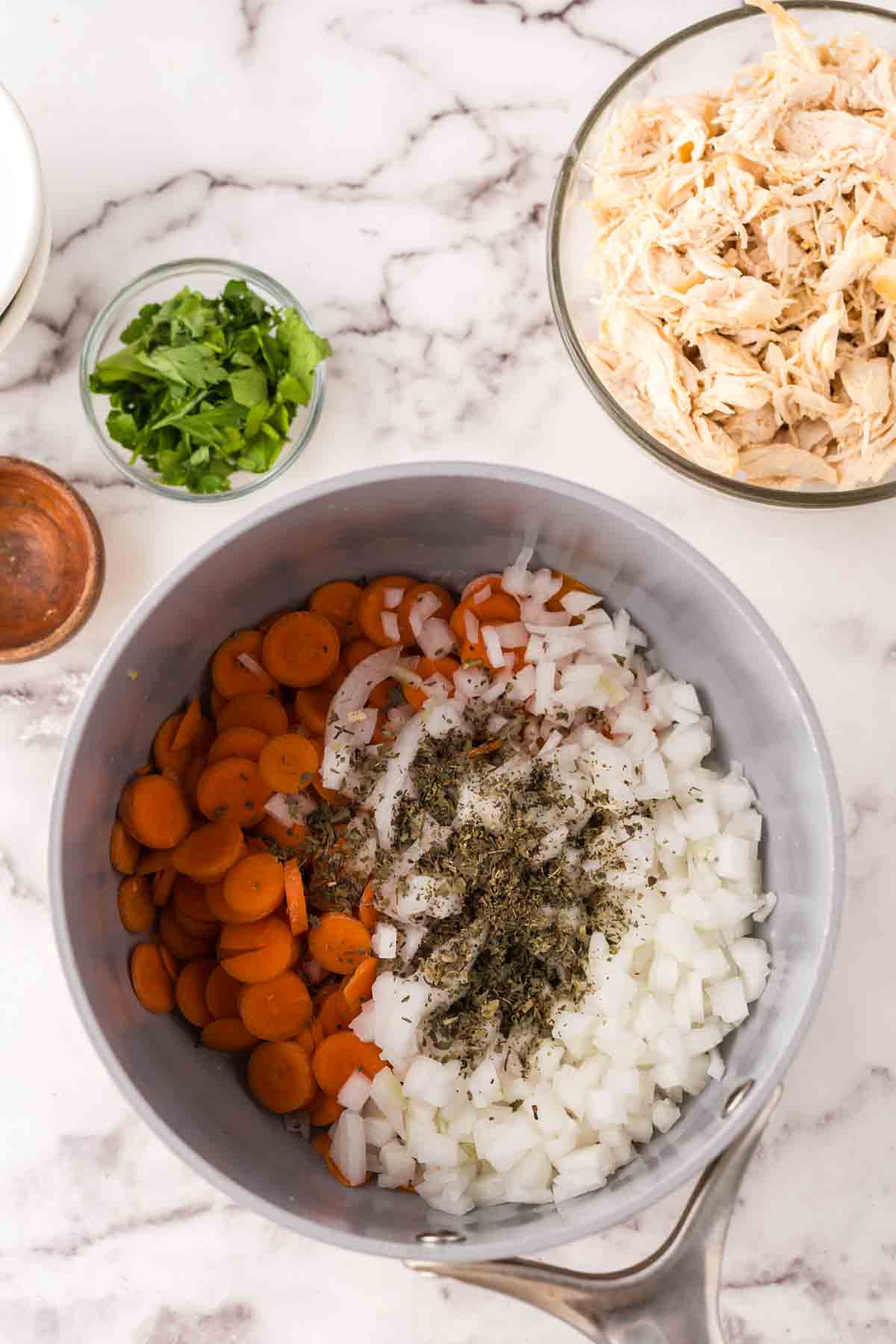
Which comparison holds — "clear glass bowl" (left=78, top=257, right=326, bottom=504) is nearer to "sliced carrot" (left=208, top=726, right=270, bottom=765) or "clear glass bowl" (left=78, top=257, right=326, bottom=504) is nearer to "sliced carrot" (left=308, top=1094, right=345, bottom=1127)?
"sliced carrot" (left=208, top=726, right=270, bottom=765)

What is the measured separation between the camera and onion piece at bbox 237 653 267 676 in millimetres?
1477

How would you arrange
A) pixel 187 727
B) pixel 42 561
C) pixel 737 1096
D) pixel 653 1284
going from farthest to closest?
pixel 42 561 < pixel 187 727 < pixel 653 1284 < pixel 737 1096

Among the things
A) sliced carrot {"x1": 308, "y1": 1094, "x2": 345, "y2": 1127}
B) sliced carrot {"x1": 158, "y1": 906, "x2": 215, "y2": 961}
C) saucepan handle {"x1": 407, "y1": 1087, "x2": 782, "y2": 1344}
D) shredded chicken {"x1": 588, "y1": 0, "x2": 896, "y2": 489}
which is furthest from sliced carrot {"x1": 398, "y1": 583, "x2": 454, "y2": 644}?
saucepan handle {"x1": 407, "y1": 1087, "x2": 782, "y2": 1344}

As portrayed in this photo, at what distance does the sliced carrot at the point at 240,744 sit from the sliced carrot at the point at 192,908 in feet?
0.51

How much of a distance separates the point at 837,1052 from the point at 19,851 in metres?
1.13

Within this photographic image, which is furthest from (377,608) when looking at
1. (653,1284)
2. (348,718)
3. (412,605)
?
(653,1284)

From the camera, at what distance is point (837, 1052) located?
5.16 feet

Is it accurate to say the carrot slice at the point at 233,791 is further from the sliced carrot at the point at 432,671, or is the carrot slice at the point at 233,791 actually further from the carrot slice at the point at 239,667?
the sliced carrot at the point at 432,671

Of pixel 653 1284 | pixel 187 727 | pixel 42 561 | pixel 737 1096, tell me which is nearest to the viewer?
pixel 737 1096

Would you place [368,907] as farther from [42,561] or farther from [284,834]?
[42,561]

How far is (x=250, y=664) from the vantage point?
1.48 metres

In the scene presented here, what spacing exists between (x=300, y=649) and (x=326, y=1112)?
1.85ft

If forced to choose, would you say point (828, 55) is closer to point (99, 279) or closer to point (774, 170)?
point (774, 170)

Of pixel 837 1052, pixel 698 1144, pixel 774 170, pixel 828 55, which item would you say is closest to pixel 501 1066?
pixel 698 1144
